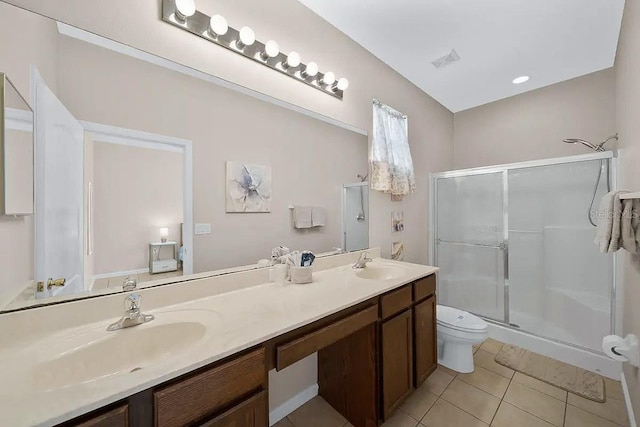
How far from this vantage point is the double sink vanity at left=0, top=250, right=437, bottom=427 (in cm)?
62

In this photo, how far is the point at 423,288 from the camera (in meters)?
1.69

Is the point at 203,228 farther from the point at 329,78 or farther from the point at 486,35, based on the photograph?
the point at 486,35

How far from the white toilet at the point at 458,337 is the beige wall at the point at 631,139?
744 mm

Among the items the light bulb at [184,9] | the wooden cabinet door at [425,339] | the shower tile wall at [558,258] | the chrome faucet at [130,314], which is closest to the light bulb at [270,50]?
the light bulb at [184,9]

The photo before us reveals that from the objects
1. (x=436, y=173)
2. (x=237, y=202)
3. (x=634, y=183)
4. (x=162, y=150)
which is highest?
(x=436, y=173)

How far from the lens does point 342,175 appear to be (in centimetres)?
192

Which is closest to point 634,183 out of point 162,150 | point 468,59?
point 468,59

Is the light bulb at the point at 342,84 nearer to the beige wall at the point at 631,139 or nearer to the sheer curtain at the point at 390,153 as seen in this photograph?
the sheer curtain at the point at 390,153

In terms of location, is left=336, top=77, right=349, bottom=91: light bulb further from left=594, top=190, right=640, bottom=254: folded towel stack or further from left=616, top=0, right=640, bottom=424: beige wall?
left=594, top=190, right=640, bottom=254: folded towel stack

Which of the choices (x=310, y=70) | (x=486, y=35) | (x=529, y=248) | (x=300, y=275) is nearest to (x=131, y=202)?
(x=300, y=275)

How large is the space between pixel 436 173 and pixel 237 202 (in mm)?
2459

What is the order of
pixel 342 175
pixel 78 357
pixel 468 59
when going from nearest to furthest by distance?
1. pixel 78 357
2. pixel 342 175
3. pixel 468 59

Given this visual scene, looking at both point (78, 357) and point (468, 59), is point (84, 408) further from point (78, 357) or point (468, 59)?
point (468, 59)

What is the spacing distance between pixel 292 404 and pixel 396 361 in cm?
73
